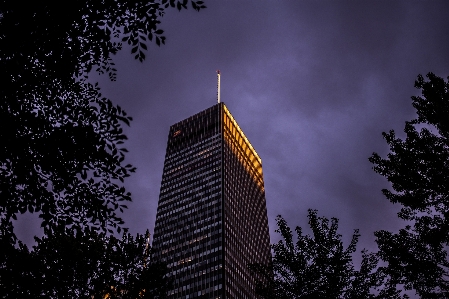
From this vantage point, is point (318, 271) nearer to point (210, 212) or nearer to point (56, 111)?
point (56, 111)

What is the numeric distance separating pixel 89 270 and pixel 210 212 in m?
102

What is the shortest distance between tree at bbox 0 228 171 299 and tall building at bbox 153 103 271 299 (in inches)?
3460

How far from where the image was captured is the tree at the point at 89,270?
16062 millimetres

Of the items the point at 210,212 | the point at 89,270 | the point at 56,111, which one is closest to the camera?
the point at 56,111

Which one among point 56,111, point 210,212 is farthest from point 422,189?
point 210,212

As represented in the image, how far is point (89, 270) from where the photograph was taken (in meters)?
17.1

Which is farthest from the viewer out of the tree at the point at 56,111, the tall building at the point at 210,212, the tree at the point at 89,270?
the tall building at the point at 210,212

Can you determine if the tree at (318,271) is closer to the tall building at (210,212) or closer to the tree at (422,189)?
the tree at (422,189)

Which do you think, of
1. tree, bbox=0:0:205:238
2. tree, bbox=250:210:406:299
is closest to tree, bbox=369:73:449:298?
tree, bbox=250:210:406:299

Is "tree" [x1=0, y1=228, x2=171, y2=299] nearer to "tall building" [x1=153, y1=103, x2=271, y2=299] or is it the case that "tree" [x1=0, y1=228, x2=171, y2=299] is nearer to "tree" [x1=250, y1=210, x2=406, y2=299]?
"tree" [x1=250, y1=210, x2=406, y2=299]

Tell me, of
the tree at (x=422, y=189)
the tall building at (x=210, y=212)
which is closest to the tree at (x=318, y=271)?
the tree at (x=422, y=189)

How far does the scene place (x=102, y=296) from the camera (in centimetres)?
1658

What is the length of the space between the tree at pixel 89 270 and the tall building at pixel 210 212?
8787 centimetres

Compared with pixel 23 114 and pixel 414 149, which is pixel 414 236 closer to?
pixel 414 149
